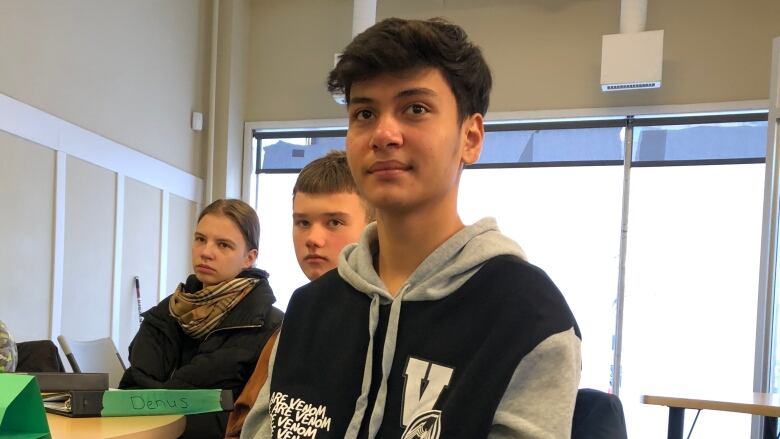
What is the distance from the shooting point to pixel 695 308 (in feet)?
14.1

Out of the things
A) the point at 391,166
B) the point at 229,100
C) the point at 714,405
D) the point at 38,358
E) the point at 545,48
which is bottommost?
the point at 714,405

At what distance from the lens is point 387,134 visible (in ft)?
2.78

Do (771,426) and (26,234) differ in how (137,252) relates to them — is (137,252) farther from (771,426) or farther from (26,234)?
(771,426)

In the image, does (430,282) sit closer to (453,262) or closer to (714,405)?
(453,262)

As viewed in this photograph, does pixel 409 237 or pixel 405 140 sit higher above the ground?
pixel 405 140

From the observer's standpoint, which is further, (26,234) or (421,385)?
(26,234)

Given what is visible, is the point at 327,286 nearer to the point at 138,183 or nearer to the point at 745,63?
the point at 138,183

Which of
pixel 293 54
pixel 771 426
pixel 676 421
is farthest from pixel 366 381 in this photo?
pixel 293 54

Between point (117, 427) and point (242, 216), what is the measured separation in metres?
0.94

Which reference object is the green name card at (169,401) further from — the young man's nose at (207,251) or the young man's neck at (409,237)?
the young man's nose at (207,251)

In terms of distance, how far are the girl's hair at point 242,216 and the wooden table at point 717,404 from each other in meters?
1.37

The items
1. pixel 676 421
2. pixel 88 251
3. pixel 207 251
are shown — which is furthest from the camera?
pixel 88 251

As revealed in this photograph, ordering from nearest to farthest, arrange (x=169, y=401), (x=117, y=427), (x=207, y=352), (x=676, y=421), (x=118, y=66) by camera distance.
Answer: (x=117, y=427) < (x=169, y=401) < (x=207, y=352) < (x=676, y=421) < (x=118, y=66)

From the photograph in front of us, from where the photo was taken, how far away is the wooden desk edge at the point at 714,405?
A: 202 cm
